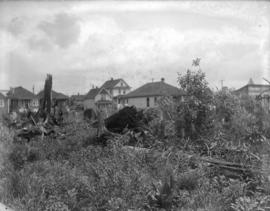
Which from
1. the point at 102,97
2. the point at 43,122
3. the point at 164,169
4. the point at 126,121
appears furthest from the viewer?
the point at 102,97

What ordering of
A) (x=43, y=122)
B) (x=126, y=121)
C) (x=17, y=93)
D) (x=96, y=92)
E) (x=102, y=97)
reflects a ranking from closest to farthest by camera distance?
(x=126, y=121) → (x=43, y=122) → (x=17, y=93) → (x=102, y=97) → (x=96, y=92)

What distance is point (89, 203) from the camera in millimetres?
4504

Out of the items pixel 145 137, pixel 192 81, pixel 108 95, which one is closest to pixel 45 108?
pixel 145 137

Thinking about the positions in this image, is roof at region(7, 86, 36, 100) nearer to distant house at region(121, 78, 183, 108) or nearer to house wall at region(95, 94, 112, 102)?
distant house at region(121, 78, 183, 108)

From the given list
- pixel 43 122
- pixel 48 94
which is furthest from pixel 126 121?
pixel 48 94

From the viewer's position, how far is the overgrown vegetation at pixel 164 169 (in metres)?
4.46

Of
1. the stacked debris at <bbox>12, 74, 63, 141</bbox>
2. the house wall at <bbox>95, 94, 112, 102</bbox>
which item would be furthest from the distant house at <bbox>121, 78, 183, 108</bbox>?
the stacked debris at <bbox>12, 74, 63, 141</bbox>

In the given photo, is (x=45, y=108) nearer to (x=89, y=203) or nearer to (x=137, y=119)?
(x=137, y=119)

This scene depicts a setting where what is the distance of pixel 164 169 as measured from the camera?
18.0ft

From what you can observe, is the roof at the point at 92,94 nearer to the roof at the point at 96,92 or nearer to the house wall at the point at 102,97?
the roof at the point at 96,92

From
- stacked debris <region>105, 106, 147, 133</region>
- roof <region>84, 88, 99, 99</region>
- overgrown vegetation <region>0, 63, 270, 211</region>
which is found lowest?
overgrown vegetation <region>0, 63, 270, 211</region>

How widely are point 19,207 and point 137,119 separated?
5.77m

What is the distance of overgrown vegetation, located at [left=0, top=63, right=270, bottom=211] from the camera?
4.46m

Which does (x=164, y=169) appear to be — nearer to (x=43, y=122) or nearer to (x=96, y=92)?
(x=43, y=122)
